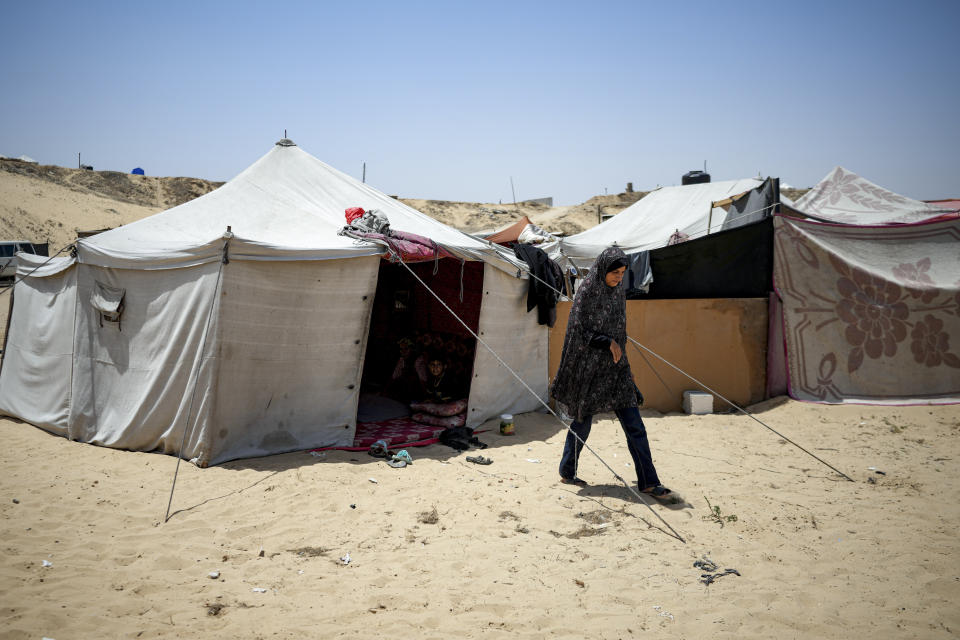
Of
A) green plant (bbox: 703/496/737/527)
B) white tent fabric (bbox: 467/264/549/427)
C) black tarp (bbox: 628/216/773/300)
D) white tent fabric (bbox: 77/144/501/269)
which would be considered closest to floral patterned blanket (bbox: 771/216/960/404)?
black tarp (bbox: 628/216/773/300)

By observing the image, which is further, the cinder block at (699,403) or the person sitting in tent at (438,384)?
the person sitting in tent at (438,384)

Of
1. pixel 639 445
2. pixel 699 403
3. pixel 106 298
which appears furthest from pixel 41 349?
pixel 699 403

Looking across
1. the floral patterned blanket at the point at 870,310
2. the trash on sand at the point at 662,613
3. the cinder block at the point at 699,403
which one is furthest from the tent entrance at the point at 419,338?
the floral patterned blanket at the point at 870,310

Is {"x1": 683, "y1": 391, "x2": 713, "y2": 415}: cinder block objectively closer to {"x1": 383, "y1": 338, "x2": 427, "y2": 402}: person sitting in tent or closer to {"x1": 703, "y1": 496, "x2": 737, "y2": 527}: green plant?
{"x1": 703, "y1": 496, "x2": 737, "y2": 527}: green plant

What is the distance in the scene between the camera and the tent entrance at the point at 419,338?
605cm

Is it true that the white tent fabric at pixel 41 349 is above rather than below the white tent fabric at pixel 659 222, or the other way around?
below

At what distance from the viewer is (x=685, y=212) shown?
10.1 m

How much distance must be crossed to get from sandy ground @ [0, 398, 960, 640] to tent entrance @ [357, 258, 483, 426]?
1.47 m

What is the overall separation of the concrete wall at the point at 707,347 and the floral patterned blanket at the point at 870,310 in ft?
1.08

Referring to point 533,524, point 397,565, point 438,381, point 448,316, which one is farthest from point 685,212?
point 397,565

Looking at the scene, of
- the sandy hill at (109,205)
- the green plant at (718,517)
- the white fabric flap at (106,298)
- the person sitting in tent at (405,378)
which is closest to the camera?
the green plant at (718,517)

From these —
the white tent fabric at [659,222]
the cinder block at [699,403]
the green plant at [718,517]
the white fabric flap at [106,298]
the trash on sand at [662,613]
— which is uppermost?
the white tent fabric at [659,222]

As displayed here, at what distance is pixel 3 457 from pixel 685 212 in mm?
9816

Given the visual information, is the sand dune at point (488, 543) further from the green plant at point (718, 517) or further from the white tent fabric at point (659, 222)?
the white tent fabric at point (659, 222)
